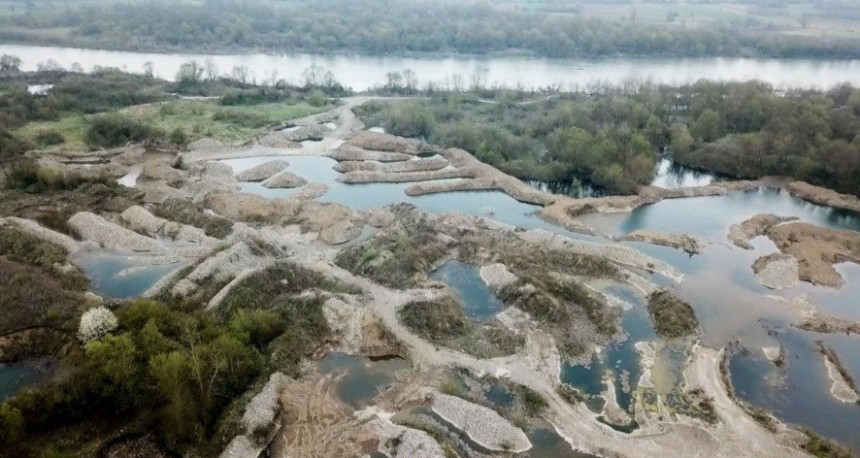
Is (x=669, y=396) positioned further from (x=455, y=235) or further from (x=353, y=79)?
(x=353, y=79)

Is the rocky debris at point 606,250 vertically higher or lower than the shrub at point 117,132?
lower

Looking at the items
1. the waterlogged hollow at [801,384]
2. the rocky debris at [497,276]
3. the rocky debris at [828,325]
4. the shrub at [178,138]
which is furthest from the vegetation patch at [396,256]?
the shrub at [178,138]

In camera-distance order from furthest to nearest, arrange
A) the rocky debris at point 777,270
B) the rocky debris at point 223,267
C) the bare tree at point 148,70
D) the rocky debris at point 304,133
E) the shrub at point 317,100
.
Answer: the bare tree at point 148,70 < the shrub at point 317,100 < the rocky debris at point 304,133 < the rocky debris at point 777,270 < the rocky debris at point 223,267

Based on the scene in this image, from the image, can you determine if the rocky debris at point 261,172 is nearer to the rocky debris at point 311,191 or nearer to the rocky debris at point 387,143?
the rocky debris at point 311,191

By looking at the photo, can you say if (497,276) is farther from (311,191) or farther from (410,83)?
(410,83)

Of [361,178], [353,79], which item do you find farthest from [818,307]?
[353,79]
